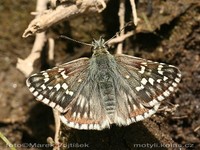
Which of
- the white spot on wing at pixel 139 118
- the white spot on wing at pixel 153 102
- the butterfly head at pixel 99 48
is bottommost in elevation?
the white spot on wing at pixel 139 118

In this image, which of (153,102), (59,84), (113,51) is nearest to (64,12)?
(113,51)

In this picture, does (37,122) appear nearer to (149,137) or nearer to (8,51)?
(8,51)

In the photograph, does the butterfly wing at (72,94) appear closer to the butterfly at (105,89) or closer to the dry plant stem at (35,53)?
the butterfly at (105,89)

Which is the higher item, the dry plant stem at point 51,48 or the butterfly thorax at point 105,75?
the dry plant stem at point 51,48

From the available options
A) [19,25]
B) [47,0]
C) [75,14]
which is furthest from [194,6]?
[19,25]

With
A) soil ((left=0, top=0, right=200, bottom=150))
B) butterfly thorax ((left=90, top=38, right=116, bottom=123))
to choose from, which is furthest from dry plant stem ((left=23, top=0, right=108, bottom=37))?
butterfly thorax ((left=90, top=38, right=116, bottom=123))

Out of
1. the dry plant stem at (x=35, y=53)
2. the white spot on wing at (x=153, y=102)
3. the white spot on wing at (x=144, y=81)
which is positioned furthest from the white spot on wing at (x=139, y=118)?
the dry plant stem at (x=35, y=53)
